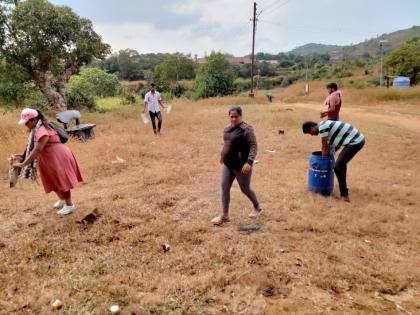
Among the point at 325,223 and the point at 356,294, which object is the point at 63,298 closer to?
the point at 356,294

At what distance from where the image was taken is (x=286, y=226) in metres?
4.33

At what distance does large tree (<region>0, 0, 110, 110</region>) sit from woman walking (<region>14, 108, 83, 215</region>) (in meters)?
10.1

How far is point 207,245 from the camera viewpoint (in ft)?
12.6

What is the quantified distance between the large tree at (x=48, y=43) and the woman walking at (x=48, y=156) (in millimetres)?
10110

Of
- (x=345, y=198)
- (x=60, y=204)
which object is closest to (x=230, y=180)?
(x=345, y=198)

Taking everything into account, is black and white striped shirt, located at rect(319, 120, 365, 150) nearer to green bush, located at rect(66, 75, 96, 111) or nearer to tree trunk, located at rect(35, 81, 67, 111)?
tree trunk, located at rect(35, 81, 67, 111)

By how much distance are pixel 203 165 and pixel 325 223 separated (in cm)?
337

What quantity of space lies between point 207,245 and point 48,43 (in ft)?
39.5

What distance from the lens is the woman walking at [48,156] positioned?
13.6 ft

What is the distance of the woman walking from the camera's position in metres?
4.15

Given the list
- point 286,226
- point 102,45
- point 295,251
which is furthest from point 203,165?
point 102,45

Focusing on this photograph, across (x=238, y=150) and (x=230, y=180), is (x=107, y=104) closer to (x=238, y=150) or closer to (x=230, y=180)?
(x=230, y=180)

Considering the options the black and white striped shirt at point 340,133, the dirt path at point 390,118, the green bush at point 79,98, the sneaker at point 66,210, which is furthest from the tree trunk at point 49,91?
the black and white striped shirt at point 340,133

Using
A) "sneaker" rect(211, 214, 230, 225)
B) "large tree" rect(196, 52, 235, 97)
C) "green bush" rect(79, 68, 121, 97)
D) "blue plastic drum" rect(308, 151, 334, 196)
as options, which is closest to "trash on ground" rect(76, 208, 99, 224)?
"sneaker" rect(211, 214, 230, 225)
